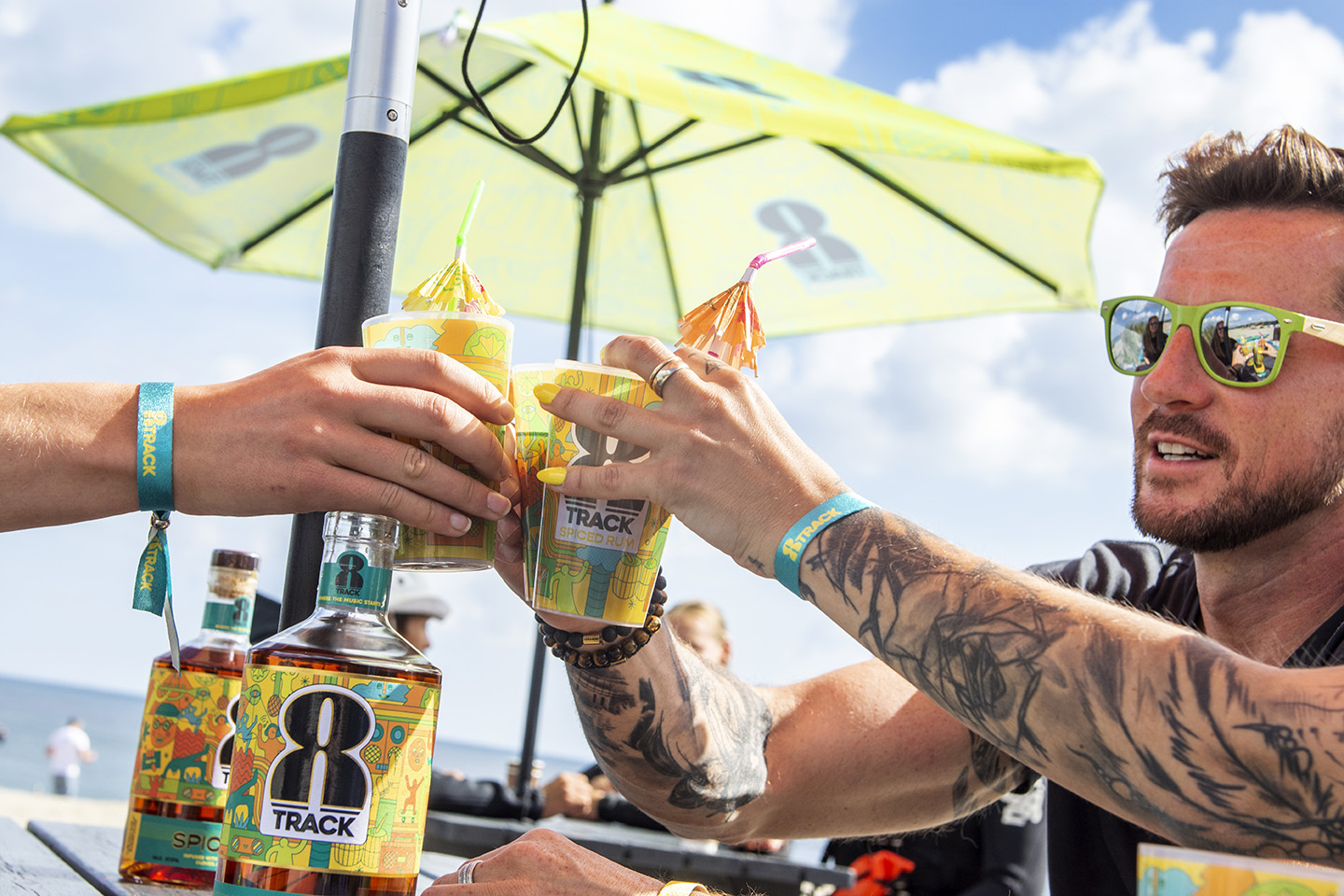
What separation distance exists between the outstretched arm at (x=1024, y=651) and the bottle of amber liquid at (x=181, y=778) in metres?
0.58

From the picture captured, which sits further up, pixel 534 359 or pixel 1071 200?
pixel 1071 200

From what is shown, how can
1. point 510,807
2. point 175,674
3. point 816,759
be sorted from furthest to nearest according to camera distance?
point 510,807 → point 816,759 → point 175,674

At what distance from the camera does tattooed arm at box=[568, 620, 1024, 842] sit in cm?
180

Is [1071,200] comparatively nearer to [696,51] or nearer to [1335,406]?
[696,51]

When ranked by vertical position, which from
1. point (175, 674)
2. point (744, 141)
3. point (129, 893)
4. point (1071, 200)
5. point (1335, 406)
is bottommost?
point (129, 893)

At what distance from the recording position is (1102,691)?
110cm

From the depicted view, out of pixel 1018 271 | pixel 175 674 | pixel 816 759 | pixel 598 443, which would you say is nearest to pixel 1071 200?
pixel 1018 271

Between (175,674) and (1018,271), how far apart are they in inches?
152

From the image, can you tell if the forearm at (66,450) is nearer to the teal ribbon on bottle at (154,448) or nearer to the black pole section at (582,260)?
the teal ribbon on bottle at (154,448)

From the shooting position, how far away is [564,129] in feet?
15.4

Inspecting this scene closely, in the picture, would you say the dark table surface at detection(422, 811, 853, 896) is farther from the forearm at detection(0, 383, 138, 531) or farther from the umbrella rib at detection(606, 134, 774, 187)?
the umbrella rib at detection(606, 134, 774, 187)

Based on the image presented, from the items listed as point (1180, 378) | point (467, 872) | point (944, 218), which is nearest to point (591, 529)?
point (467, 872)

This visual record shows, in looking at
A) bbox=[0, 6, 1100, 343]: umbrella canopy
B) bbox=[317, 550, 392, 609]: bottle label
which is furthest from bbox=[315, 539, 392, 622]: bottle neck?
bbox=[0, 6, 1100, 343]: umbrella canopy

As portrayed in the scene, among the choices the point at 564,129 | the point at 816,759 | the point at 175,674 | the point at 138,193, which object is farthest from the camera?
the point at 564,129
